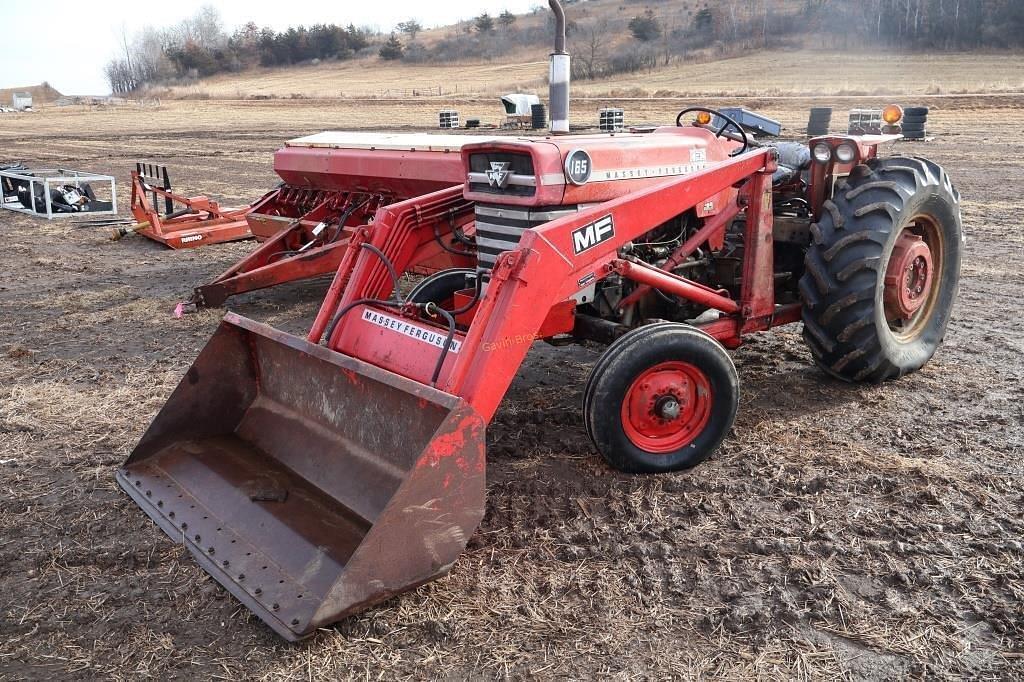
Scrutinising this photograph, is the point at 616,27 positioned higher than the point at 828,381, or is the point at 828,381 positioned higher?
the point at 616,27

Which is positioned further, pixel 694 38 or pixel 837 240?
pixel 694 38

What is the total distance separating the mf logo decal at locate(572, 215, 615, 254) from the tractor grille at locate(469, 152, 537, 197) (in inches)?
15.4

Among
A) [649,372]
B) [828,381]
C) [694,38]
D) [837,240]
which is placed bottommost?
[828,381]

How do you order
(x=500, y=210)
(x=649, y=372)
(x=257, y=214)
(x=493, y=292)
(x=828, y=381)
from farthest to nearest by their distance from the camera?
(x=257, y=214), (x=828, y=381), (x=500, y=210), (x=649, y=372), (x=493, y=292)

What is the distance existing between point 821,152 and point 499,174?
200 cm

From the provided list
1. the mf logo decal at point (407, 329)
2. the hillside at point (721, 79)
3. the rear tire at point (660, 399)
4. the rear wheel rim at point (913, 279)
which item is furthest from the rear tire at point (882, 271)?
the hillside at point (721, 79)

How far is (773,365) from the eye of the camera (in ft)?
18.2

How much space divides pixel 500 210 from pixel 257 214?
4.73 meters

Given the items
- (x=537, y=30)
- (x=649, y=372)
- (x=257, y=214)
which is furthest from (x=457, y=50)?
(x=649, y=372)

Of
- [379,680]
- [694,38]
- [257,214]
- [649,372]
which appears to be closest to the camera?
[379,680]

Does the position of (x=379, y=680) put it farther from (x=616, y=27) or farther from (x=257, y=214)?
(x=616, y=27)

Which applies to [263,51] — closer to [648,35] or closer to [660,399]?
[648,35]

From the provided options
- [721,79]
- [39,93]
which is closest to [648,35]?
[721,79]

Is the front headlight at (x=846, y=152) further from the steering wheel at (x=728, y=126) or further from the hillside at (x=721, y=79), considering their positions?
the hillside at (x=721, y=79)
